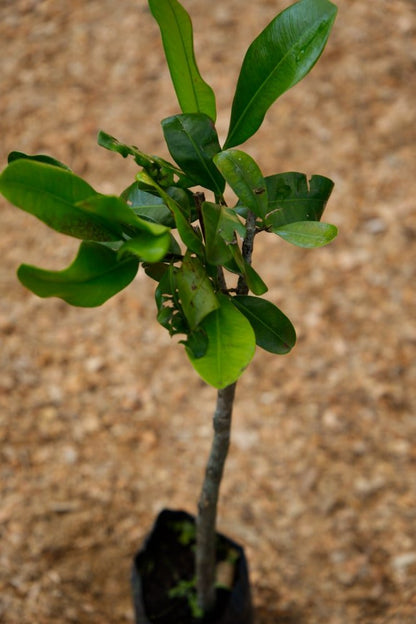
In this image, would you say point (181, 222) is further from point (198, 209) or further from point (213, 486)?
point (213, 486)

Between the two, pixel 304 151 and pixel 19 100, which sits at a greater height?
pixel 19 100

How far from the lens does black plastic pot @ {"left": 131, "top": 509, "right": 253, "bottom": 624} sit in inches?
51.2

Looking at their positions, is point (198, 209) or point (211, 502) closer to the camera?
point (198, 209)

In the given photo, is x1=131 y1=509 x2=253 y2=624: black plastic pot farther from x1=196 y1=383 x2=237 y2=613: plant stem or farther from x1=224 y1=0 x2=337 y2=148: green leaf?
x1=224 y1=0 x2=337 y2=148: green leaf

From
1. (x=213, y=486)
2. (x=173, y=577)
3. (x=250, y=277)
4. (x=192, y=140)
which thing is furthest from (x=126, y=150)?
(x=173, y=577)

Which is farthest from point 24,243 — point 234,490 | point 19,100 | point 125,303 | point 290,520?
point 290,520

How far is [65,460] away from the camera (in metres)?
1.88

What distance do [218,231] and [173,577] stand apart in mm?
889

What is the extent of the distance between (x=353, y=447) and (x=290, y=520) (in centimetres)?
27

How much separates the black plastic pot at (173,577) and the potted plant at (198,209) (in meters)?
0.71

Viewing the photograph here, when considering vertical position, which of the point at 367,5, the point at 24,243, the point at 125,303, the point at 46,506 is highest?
the point at 367,5

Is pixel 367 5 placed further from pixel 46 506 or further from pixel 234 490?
pixel 46 506

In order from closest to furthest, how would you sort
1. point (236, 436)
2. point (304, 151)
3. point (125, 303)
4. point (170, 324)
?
point (170, 324) → point (236, 436) → point (125, 303) → point (304, 151)

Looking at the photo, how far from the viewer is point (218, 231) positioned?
2.34 feet
